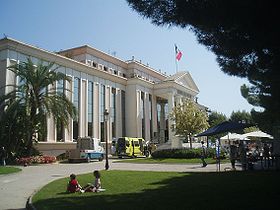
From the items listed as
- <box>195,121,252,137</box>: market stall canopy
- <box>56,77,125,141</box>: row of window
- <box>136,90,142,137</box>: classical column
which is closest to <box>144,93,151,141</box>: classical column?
<box>136,90,142,137</box>: classical column

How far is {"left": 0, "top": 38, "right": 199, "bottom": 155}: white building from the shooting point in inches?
1462

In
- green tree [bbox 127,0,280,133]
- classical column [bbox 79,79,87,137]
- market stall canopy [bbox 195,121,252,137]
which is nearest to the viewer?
green tree [bbox 127,0,280,133]

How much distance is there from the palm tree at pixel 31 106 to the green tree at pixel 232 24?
21460 mm

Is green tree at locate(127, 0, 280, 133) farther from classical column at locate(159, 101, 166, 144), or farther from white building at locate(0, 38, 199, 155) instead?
classical column at locate(159, 101, 166, 144)

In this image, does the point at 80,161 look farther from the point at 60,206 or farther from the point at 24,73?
the point at 60,206

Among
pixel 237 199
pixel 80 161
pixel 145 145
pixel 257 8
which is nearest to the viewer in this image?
pixel 257 8

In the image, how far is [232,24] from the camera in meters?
9.63

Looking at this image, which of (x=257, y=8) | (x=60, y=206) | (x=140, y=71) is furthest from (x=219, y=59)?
(x=140, y=71)

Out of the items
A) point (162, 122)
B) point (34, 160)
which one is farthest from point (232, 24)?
point (162, 122)

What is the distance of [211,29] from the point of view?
1052 cm

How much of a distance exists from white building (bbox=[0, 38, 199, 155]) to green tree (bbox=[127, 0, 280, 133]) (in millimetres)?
26637

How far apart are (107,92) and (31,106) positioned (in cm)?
1994

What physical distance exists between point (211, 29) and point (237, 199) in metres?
5.20

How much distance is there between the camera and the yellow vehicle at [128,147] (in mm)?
39594
